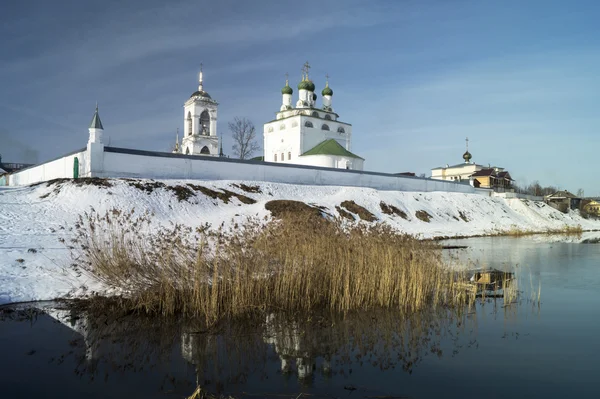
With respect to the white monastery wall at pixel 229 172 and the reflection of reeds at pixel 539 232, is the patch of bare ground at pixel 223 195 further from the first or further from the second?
the reflection of reeds at pixel 539 232

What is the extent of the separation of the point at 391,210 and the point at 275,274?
21796 millimetres

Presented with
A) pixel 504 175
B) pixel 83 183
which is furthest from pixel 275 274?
pixel 504 175

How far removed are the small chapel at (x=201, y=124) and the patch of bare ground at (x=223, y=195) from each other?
22189 millimetres

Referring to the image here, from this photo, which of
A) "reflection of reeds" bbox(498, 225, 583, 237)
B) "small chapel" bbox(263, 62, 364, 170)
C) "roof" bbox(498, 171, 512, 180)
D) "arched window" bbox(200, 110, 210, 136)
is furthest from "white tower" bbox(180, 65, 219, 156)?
"roof" bbox(498, 171, 512, 180)

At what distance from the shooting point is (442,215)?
108 ft

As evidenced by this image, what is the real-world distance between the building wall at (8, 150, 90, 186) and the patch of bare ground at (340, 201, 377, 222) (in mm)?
14179

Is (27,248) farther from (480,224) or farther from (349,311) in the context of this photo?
(480,224)

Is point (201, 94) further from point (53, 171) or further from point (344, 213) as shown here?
point (344, 213)

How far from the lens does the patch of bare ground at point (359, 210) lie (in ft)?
85.2

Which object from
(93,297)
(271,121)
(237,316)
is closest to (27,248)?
(93,297)

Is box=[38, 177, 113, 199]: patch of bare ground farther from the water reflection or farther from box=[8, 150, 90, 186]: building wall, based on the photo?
the water reflection

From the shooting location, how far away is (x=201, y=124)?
47.2m

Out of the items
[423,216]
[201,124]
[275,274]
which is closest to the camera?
[275,274]

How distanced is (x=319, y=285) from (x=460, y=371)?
3356mm
